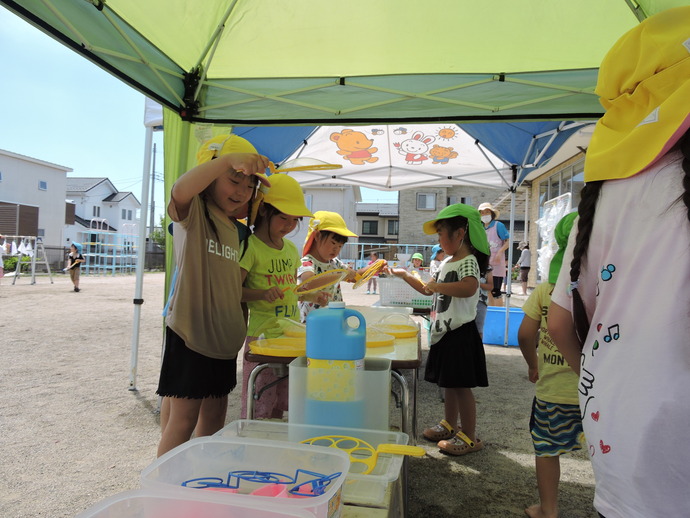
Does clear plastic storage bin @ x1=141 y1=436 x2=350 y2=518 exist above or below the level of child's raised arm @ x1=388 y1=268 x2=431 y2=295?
below

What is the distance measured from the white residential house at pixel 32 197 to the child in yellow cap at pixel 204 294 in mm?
32220

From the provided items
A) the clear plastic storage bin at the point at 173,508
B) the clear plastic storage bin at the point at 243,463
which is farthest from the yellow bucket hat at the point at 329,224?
the clear plastic storage bin at the point at 173,508

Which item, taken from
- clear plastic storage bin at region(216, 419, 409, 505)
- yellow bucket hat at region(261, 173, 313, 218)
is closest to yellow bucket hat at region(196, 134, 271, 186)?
yellow bucket hat at region(261, 173, 313, 218)

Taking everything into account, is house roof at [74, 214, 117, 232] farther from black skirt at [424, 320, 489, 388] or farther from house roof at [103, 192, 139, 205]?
black skirt at [424, 320, 489, 388]

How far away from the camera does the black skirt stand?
2.70m

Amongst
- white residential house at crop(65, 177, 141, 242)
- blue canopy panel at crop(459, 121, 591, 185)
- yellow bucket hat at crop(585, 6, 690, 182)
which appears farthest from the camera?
white residential house at crop(65, 177, 141, 242)

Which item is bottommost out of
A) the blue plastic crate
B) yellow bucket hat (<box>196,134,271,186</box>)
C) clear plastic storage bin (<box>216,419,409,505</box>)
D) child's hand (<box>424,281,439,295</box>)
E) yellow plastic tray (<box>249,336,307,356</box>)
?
the blue plastic crate

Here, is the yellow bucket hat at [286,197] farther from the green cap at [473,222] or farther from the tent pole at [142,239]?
the tent pole at [142,239]

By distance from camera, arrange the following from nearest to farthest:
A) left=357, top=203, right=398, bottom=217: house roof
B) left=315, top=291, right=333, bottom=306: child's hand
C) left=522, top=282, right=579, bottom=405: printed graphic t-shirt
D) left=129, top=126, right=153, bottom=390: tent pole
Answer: left=522, top=282, right=579, bottom=405: printed graphic t-shirt
left=315, top=291, right=333, bottom=306: child's hand
left=129, top=126, right=153, bottom=390: tent pole
left=357, top=203, right=398, bottom=217: house roof

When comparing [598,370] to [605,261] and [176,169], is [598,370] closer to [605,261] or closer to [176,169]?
[605,261]

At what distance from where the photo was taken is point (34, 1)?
1842 mm

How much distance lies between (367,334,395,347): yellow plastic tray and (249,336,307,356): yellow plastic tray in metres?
0.30

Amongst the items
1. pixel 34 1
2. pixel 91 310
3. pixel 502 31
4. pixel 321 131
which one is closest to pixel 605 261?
pixel 34 1

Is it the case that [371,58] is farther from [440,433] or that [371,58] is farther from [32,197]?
[32,197]
